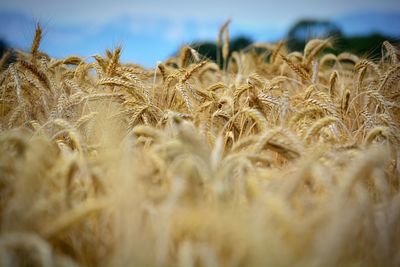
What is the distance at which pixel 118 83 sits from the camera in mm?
2994

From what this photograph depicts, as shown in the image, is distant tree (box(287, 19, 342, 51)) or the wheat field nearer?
the wheat field

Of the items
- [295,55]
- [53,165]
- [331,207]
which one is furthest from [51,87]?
[295,55]

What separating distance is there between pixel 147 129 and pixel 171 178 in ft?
1.24

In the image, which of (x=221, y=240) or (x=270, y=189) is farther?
(x=270, y=189)

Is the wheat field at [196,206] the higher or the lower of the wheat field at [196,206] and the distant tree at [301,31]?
the lower

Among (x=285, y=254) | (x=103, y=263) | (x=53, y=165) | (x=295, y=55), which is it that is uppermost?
(x=295, y=55)

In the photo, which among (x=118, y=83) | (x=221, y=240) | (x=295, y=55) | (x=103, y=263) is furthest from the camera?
(x=295, y=55)

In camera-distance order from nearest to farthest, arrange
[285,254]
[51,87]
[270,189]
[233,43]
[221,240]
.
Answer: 1. [285,254]
2. [221,240]
3. [270,189]
4. [51,87]
5. [233,43]

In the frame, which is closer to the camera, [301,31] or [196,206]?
[196,206]

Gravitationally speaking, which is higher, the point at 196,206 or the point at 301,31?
the point at 301,31

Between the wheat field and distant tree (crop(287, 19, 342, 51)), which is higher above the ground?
distant tree (crop(287, 19, 342, 51))

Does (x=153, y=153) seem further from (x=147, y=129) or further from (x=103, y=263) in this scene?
(x=103, y=263)

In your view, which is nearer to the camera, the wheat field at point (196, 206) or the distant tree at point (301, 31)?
the wheat field at point (196, 206)

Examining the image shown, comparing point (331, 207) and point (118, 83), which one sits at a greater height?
point (118, 83)
